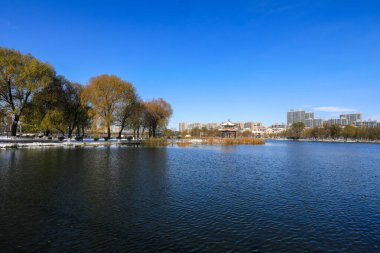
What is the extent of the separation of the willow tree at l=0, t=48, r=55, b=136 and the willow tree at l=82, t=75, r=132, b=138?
34.4ft

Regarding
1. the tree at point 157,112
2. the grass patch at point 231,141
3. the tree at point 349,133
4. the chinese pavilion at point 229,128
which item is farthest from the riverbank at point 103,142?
the tree at point 349,133

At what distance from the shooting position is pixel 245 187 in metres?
20.2

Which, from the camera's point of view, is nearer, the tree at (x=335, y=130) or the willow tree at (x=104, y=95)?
the willow tree at (x=104, y=95)

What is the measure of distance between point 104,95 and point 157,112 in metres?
30.0

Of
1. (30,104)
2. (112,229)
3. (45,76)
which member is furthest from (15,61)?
(112,229)

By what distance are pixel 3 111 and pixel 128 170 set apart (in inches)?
1810

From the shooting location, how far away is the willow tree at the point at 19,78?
55344mm

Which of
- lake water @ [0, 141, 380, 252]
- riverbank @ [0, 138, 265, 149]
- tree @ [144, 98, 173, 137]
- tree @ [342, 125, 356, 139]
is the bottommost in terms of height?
lake water @ [0, 141, 380, 252]

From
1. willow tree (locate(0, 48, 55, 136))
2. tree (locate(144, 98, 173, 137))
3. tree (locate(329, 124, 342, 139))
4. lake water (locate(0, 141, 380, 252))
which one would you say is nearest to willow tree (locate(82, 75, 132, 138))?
willow tree (locate(0, 48, 55, 136))

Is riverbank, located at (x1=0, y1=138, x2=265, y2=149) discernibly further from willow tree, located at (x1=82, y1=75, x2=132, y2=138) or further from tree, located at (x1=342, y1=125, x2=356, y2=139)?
tree, located at (x1=342, y1=125, x2=356, y2=139)

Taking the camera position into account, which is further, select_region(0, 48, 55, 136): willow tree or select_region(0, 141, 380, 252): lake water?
select_region(0, 48, 55, 136): willow tree

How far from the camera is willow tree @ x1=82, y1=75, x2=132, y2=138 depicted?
68812 millimetres

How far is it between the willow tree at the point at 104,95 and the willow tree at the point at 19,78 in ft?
34.4

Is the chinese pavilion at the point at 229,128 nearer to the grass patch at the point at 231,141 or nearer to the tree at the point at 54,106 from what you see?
the grass patch at the point at 231,141
